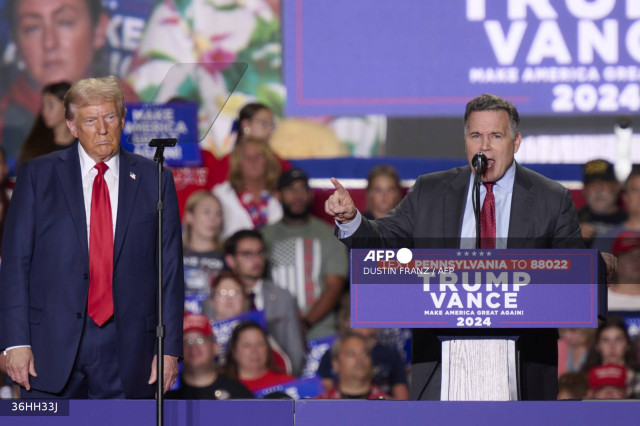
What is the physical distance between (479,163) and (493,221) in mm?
189

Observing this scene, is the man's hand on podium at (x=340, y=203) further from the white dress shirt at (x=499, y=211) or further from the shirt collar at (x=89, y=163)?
the shirt collar at (x=89, y=163)

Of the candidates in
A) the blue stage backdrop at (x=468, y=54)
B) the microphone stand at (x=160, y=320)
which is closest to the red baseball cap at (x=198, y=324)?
the blue stage backdrop at (x=468, y=54)

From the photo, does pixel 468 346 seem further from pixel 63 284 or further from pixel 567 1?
pixel 567 1

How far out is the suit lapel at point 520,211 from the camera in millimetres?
2801

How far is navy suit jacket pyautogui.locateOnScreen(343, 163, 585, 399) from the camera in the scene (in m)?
2.76

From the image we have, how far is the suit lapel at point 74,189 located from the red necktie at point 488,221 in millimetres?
1006

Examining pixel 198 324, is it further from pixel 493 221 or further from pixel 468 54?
pixel 493 221

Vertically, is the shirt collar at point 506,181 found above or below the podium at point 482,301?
above

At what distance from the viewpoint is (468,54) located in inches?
204

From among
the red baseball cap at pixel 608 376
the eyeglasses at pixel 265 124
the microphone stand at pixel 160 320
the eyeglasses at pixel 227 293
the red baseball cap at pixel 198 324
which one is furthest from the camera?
the eyeglasses at pixel 265 124

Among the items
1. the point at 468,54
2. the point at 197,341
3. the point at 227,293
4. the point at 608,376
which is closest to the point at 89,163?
the point at 197,341

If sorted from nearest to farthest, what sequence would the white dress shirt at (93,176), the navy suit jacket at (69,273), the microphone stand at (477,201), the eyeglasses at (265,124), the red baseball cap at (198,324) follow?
the microphone stand at (477,201) < the navy suit jacket at (69,273) < the white dress shirt at (93,176) < the red baseball cap at (198,324) < the eyeglasses at (265,124)

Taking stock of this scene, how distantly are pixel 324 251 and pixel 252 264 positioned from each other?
0.35m

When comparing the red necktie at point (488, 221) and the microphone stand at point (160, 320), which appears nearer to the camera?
the microphone stand at point (160, 320)
